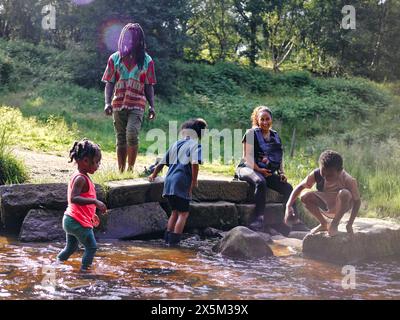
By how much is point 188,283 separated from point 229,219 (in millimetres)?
2506

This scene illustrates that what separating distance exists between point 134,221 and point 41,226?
100cm

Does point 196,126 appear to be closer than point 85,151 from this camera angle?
No

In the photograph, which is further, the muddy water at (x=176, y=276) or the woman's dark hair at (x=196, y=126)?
the woman's dark hair at (x=196, y=126)

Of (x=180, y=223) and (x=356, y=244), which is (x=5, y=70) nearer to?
(x=180, y=223)

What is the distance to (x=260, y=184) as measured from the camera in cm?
650

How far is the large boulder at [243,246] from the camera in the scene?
208 inches

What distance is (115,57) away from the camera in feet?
21.4

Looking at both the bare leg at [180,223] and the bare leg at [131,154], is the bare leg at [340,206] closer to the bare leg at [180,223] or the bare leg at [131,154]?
the bare leg at [180,223]

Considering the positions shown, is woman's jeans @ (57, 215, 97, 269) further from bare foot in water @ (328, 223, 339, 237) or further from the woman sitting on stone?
the woman sitting on stone

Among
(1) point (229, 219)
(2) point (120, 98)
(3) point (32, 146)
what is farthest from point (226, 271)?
(3) point (32, 146)

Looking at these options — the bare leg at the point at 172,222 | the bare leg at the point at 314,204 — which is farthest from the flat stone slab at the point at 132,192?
the bare leg at the point at 314,204

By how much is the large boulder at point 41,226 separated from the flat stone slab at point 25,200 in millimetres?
82

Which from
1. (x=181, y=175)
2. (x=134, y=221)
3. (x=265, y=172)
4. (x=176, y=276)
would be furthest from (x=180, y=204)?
(x=176, y=276)

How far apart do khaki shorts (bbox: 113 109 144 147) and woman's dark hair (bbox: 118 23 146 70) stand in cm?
56
